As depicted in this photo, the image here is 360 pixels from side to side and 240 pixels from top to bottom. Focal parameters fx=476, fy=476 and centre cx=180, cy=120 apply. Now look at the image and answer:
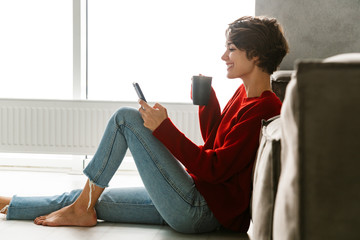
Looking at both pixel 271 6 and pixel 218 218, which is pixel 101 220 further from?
pixel 271 6

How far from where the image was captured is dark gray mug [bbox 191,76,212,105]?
1883 millimetres

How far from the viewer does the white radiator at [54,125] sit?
3.43 m

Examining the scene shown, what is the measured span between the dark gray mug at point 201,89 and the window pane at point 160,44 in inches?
60.8

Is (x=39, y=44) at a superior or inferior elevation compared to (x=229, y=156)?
superior

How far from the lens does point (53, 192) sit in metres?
2.76

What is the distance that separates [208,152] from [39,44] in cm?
242

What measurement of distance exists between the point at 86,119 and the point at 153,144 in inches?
71.2

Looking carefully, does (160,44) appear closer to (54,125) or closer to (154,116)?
(54,125)

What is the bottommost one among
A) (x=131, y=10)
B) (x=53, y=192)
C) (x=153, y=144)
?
(x=53, y=192)

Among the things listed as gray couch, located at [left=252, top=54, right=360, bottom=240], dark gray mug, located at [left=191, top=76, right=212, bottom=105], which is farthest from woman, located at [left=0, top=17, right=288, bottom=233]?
gray couch, located at [left=252, top=54, right=360, bottom=240]

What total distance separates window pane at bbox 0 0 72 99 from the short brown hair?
223 centimetres

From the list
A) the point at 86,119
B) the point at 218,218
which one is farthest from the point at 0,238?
the point at 86,119

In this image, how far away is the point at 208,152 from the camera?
1.60 metres

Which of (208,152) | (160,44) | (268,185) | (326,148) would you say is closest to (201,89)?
(208,152)
